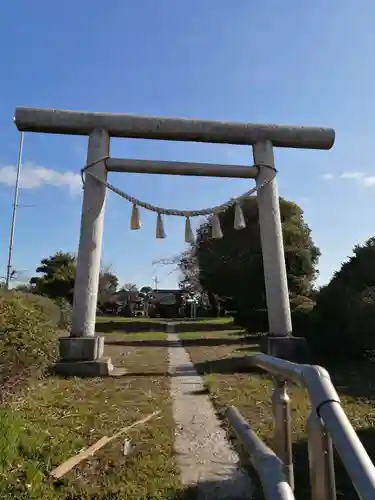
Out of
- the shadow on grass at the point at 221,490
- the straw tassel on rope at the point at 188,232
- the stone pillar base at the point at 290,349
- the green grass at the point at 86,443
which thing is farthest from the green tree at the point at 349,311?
the shadow on grass at the point at 221,490

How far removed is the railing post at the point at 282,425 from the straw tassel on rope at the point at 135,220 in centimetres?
717

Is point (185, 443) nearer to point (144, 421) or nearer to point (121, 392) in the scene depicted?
point (144, 421)

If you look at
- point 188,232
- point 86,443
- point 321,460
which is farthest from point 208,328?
point 321,460

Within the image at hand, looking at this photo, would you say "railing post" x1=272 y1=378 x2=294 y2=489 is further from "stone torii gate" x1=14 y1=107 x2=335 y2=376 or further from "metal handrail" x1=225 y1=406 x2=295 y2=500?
"stone torii gate" x1=14 y1=107 x2=335 y2=376

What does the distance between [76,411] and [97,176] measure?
4.96 m

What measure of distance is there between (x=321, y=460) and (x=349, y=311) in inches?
338

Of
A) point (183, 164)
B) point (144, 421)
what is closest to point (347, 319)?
point (183, 164)

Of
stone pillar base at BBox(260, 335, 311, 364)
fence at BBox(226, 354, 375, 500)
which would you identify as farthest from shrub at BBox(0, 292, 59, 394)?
stone pillar base at BBox(260, 335, 311, 364)

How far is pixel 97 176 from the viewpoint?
9.14 m

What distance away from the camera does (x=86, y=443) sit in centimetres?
422

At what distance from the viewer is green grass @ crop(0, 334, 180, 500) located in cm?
319

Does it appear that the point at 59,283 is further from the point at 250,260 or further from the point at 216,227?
the point at 216,227

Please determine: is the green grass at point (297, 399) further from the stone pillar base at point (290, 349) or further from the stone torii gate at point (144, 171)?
the stone torii gate at point (144, 171)

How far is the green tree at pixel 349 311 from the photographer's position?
31.2 ft
